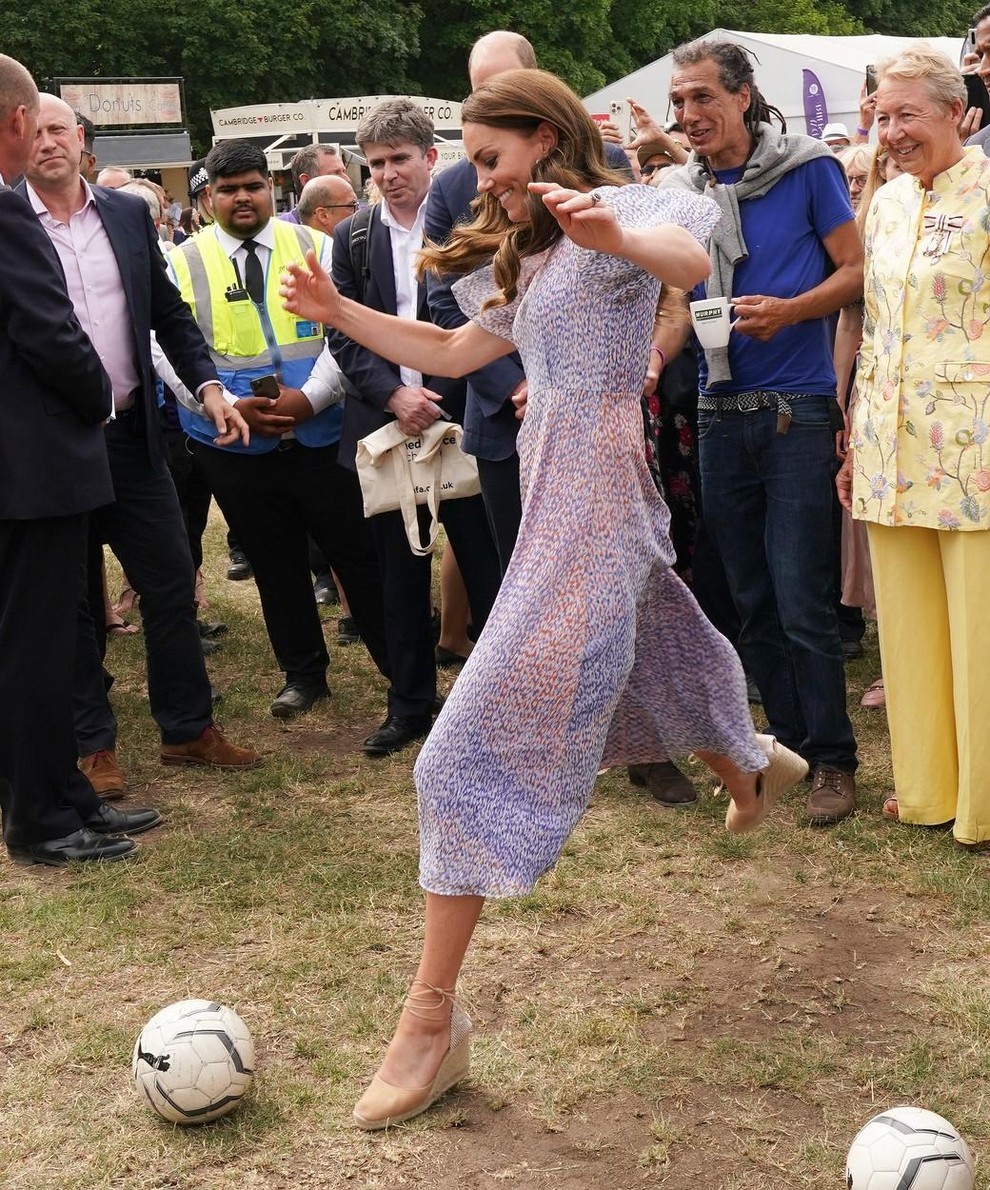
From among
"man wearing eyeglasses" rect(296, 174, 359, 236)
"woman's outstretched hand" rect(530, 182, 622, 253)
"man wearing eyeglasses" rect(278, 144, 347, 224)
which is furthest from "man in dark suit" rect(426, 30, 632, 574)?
"man wearing eyeglasses" rect(278, 144, 347, 224)

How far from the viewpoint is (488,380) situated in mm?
5262

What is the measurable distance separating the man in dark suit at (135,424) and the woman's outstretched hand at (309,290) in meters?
2.17

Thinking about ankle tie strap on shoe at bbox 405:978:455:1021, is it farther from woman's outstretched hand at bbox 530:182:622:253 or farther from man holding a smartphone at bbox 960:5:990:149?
man holding a smartphone at bbox 960:5:990:149

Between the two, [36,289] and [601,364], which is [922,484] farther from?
[36,289]

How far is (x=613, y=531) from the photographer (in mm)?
3404

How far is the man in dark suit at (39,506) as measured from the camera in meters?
4.59

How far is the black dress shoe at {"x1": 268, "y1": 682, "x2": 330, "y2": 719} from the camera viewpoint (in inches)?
259

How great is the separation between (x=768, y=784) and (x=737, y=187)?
2.02m

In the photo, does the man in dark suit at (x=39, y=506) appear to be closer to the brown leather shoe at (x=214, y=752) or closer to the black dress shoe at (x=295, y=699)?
the brown leather shoe at (x=214, y=752)

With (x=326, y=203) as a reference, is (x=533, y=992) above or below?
below

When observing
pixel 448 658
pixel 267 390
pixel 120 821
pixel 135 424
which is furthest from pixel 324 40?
pixel 120 821

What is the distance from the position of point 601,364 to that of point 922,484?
172cm

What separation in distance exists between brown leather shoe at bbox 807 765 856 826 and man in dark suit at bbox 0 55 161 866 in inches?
91.3

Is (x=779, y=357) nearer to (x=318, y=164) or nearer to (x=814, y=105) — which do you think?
(x=318, y=164)
